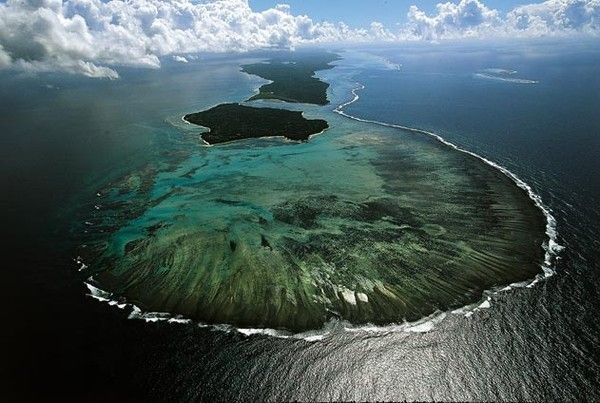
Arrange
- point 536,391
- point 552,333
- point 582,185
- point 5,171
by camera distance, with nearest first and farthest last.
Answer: point 536,391, point 552,333, point 582,185, point 5,171

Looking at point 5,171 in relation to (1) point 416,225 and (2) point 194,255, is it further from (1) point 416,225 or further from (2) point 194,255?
(1) point 416,225

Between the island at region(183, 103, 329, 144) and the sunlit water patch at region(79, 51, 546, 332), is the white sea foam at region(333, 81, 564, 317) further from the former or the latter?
the island at region(183, 103, 329, 144)

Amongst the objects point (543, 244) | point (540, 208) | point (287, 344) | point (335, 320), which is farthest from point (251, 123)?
point (287, 344)

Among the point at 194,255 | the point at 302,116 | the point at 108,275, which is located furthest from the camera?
the point at 302,116

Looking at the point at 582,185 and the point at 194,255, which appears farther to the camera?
the point at 582,185

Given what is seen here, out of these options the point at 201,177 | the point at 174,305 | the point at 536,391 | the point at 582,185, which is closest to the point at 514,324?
the point at 536,391

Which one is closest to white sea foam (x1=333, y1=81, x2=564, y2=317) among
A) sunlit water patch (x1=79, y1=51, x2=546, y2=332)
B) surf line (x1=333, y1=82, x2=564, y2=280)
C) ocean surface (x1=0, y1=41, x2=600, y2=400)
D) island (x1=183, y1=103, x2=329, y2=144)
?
surf line (x1=333, y1=82, x2=564, y2=280)

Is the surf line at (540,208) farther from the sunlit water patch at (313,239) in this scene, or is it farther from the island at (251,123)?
the island at (251,123)

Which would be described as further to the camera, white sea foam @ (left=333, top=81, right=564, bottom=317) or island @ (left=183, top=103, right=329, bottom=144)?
island @ (left=183, top=103, right=329, bottom=144)
